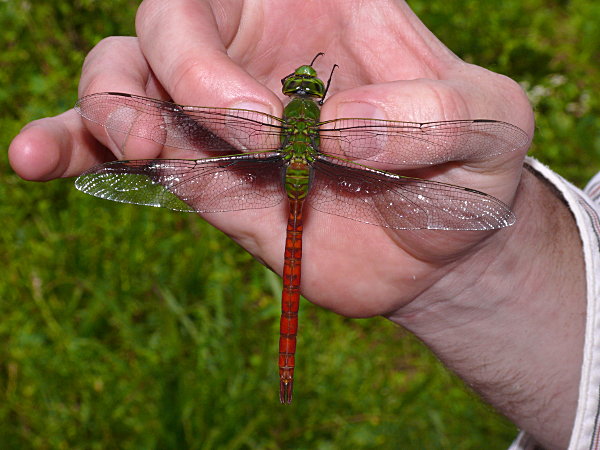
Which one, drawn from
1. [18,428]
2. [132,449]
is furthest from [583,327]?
[18,428]


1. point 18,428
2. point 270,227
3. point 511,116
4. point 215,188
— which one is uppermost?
point 511,116

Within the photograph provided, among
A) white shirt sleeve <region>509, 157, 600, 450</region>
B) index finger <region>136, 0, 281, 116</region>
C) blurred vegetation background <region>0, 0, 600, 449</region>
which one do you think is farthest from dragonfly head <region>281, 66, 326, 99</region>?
A: blurred vegetation background <region>0, 0, 600, 449</region>

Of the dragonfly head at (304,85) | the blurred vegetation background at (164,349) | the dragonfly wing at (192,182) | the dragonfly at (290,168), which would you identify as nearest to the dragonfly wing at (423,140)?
the dragonfly at (290,168)

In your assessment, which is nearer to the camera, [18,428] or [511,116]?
[511,116]

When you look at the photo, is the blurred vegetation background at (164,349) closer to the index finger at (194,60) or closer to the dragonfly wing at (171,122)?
the dragonfly wing at (171,122)

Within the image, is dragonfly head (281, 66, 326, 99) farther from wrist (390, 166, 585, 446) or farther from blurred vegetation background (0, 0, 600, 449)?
blurred vegetation background (0, 0, 600, 449)

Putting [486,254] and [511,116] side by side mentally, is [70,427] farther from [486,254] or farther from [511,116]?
[511,116]

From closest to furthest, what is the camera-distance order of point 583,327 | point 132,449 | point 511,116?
point 511,116 < point 583,327 < point 132,449
